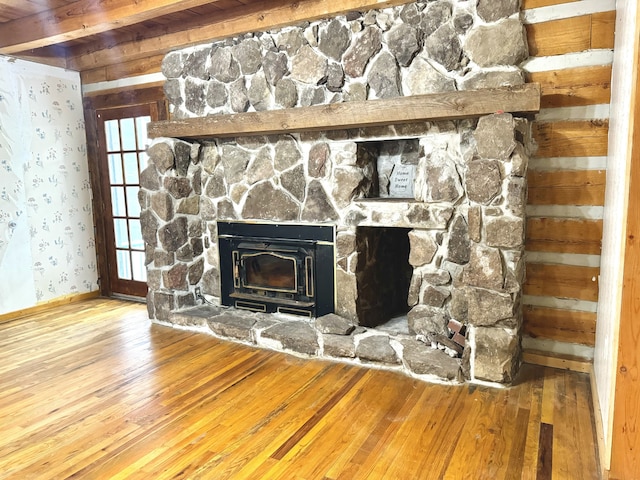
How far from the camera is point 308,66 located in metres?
3.28

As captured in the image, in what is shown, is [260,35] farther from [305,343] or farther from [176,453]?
[176,453]

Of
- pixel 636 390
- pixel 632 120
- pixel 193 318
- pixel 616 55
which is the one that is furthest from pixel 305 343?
pixel 616 55

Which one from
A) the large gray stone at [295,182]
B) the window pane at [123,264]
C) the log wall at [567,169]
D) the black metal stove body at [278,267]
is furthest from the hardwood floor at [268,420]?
the window pane at [123,264]

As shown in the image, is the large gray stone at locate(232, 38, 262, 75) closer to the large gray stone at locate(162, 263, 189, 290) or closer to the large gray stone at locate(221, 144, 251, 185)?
the large gray stone at locate(221, 144, 251, 185)

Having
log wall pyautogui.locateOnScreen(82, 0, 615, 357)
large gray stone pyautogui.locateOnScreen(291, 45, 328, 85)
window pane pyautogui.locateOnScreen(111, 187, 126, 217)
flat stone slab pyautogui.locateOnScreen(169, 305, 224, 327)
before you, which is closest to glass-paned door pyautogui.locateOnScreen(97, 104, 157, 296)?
window pane pyautogui.locateOnScreen(111, 187, 126, 217)

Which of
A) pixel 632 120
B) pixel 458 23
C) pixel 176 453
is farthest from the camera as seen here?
pixel 458 23

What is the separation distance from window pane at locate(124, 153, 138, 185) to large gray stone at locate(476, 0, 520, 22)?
3.44 meters

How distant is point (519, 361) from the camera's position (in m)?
2.81

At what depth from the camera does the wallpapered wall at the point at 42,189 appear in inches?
165

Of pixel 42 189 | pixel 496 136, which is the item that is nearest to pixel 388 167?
pixel 496 136

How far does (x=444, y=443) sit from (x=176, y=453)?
1252 mm

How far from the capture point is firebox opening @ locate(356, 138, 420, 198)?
10.8 ft

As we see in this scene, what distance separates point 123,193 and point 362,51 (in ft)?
9.81

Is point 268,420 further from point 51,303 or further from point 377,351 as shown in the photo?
point 51,303
